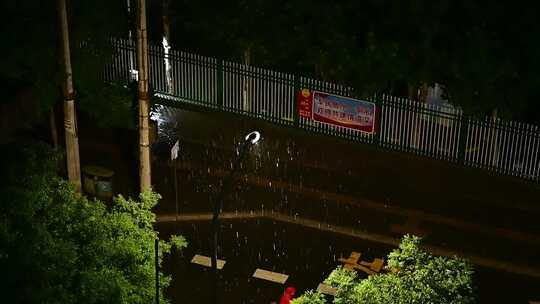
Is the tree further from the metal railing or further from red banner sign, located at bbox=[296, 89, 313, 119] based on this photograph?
red banner sign, located at bbox=[296, 89, 313, 119]

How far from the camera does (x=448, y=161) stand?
22.5 m

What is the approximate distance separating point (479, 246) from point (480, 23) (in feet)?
17.7

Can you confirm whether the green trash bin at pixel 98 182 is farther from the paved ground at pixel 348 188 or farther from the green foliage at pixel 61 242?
the green foliage at pixel 61 242

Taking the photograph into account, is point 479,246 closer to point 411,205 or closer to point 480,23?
point 411,205

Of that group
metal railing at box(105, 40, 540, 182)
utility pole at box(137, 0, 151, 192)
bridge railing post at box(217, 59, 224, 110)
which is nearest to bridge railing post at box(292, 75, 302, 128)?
metal railing at box(105, 40, 540, 182)

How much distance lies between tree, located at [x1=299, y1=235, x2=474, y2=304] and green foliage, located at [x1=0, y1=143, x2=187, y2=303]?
3334mm

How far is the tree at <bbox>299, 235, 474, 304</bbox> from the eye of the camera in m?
11.9

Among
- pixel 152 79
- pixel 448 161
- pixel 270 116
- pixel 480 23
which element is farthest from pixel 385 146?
pixel 152 79

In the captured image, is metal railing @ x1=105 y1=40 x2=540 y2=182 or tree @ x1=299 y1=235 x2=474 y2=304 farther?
metal railing @ x1=105 y1=40 x2=540 y2=182

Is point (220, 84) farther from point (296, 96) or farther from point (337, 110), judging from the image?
point (337, 110)

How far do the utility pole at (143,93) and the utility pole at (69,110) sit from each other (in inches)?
59.1

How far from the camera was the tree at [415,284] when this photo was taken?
11.9 metres

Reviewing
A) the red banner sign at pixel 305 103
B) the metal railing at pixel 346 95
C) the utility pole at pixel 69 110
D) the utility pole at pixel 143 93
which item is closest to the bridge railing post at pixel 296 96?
the metal railing at pixel 346 95

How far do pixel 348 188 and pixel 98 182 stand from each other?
6626 millimetres
